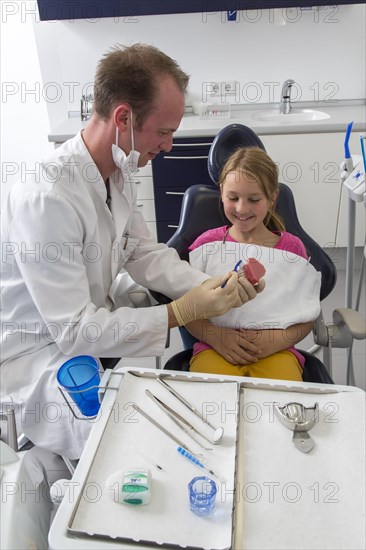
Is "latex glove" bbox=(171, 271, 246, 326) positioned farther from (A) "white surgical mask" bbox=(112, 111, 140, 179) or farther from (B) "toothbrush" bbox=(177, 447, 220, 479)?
(B) "toothbrush" bbox=(177, 447, 220, 479)

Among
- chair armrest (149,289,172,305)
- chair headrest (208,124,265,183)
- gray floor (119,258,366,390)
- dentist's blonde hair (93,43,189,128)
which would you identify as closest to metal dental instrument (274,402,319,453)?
chair armrest (149,289,172,305)

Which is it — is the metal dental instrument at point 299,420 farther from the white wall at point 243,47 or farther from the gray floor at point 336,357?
the white wall at point 243,47

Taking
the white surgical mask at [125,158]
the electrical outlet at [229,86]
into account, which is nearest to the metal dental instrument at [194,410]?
the white surgical mask at [125,158]

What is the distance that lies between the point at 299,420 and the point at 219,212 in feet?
3.19

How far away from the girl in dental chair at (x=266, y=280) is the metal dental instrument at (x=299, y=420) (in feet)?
1.71

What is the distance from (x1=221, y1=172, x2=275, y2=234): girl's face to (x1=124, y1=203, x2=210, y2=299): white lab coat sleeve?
0.23 metres

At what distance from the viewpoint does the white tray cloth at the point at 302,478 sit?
2.49 ft

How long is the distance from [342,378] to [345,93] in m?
2.09

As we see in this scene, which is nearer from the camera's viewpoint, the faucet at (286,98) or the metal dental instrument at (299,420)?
the metal dental instrument at (299,420)

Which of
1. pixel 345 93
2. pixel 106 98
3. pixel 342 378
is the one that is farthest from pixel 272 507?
pixel 345 93

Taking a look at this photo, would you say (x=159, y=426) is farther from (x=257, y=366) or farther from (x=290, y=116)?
(x=290, y=116)

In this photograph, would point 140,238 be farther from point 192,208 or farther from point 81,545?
point 81,545

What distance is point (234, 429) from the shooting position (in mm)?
958

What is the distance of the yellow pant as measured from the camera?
4.99 ft
